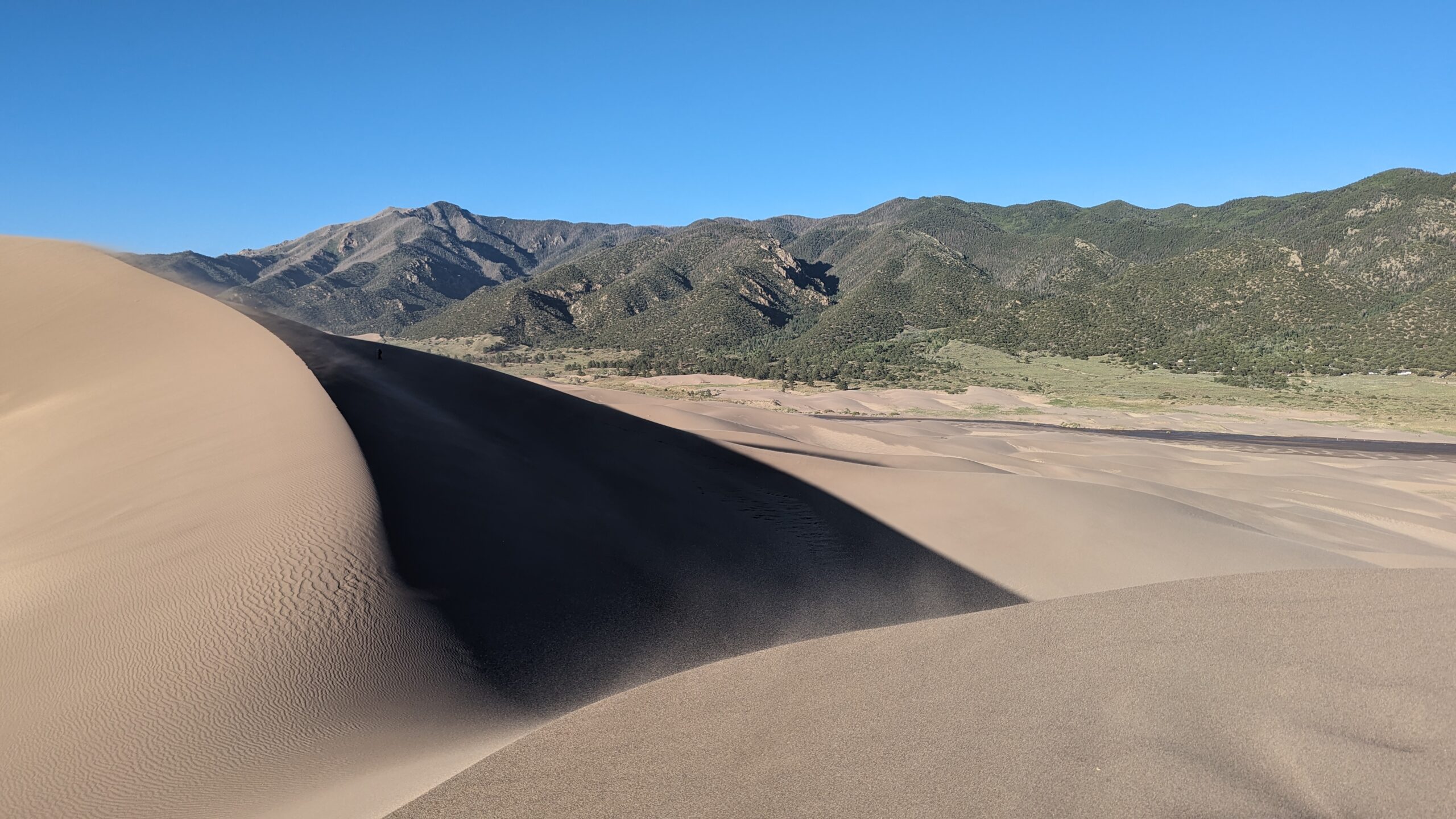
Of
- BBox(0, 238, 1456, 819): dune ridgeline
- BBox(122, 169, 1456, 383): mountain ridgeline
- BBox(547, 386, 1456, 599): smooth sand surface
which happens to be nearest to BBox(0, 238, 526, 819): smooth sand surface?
BBox(0, 238, 1456, 819): dune ridgeline

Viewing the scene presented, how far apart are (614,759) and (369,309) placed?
17341 cm

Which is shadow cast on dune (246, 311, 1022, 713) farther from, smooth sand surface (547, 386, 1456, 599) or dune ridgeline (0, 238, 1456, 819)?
smooth sand surface (547, 386, 1456, 599)

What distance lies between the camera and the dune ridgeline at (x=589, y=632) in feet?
14.8

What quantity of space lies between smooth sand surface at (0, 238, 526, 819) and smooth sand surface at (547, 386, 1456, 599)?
9047 millimetres

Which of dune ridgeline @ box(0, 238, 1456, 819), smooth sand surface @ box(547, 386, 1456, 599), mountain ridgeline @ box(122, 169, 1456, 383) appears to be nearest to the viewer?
dune ridgeline @ box(0, 238, 1456, 819)

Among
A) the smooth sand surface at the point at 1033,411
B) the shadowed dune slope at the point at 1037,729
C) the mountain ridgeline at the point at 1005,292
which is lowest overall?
the smooth sand surface at the point at 1033,411

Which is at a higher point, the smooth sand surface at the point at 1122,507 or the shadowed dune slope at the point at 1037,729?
the shadowed dune slope at the point at 1037,729

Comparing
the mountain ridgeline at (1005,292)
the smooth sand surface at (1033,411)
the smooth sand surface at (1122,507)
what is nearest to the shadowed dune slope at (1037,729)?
the smooth sand surface at (1122,507)

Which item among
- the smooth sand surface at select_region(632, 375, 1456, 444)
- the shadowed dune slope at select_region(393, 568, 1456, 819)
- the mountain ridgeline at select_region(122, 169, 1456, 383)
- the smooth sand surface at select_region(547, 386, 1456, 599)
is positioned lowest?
the smooth sand surface at select_region(632, 375, 1456, 444)

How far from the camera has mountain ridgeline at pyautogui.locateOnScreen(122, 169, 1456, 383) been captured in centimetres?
6994

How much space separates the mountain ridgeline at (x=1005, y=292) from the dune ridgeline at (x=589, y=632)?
9067mm

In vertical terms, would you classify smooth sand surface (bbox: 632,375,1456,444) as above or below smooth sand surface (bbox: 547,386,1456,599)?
below

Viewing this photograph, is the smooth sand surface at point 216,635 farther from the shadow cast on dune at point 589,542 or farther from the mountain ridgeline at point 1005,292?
the mountain ridgeline at point 1005,292

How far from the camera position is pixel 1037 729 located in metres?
5.06
